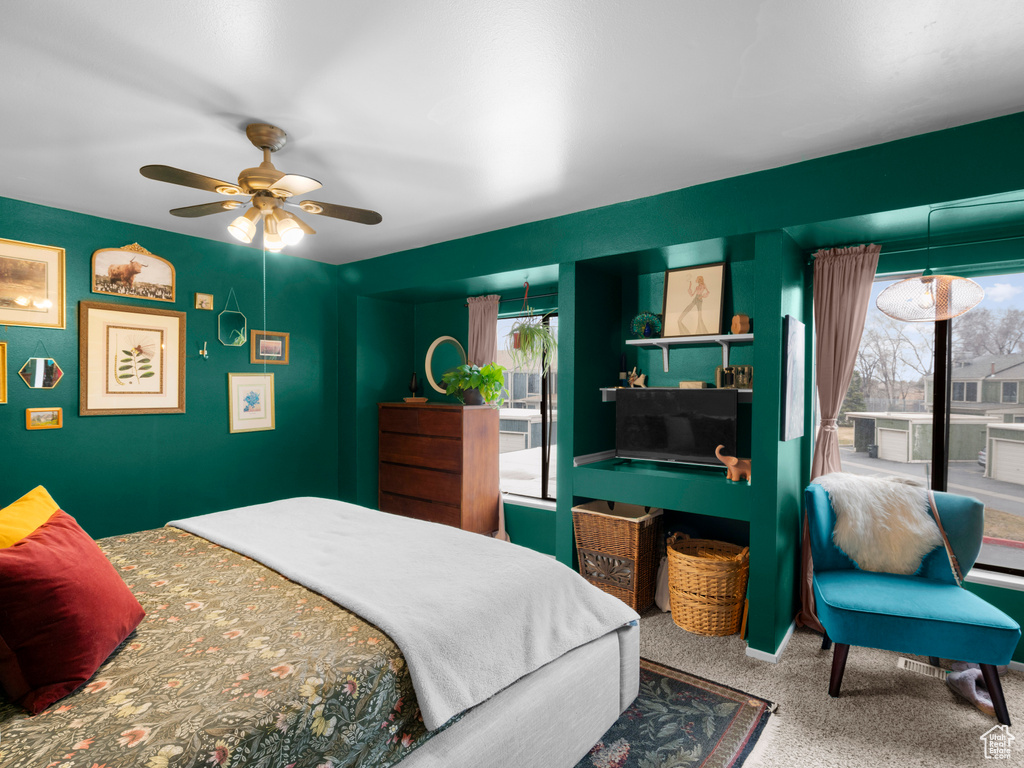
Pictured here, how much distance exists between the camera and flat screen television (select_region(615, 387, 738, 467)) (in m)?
3.22

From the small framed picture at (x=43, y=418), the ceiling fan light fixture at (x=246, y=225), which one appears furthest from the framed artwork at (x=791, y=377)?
the small framed picture at (x=43, y=418)

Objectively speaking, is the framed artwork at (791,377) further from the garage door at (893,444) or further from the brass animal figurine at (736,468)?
the garage door at (893,444)

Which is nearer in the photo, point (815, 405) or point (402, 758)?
point (402, 758)

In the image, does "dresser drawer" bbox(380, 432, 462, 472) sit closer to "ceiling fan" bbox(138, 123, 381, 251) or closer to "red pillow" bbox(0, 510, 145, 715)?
"ceiling fan" bbox(138, 123, 381, 251)

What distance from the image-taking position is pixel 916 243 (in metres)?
2.98

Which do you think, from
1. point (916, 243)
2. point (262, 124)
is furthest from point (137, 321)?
point (916, 243)

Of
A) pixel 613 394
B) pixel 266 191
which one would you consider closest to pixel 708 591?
pixel 613 394

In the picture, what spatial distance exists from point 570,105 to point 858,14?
0.96 meters

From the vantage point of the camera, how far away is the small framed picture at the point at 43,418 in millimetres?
3328

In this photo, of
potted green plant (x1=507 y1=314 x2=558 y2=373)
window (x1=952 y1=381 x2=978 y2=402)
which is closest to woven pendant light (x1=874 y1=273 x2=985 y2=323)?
window (x1=952 y1=381 x2=978 y2=402)

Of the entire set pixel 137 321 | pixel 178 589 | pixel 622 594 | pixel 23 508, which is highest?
pixel 137 321

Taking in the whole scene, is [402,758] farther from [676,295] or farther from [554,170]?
[676,295]

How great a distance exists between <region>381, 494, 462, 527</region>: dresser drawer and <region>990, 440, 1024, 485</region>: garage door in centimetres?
327

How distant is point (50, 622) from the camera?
4.23ft
